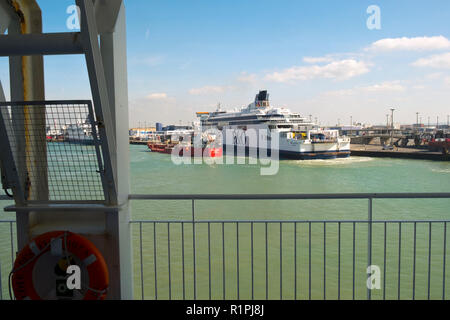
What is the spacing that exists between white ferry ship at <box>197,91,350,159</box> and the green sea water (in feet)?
34.0

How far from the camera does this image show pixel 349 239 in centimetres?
830

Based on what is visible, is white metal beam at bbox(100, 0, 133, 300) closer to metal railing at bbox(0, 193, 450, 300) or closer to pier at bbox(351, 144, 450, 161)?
metal railing at bbox(0, 193, 450, 300)

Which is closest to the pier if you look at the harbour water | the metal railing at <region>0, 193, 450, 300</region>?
the harbour water

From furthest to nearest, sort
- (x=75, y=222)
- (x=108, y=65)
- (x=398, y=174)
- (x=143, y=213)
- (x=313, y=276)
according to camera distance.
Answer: (x=398, y=174)
(x=143, y=213)
(x=313, y=276)
(x=75, y=222)
(x=108, y=65)

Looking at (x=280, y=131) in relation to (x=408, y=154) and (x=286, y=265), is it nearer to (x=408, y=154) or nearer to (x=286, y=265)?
(x=408, y=154)

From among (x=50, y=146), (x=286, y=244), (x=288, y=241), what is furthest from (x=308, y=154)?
(x=50, y=146)

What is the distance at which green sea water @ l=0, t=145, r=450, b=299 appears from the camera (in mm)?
4416

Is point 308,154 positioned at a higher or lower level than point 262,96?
lower

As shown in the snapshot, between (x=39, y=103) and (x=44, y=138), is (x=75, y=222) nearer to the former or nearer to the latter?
(x=44, y=138)

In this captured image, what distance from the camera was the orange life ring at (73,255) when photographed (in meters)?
1.67

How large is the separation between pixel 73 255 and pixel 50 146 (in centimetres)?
60

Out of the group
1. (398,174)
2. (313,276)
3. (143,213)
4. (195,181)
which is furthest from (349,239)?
(398,174)

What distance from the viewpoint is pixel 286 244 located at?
7.61m

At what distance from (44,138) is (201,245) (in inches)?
240
